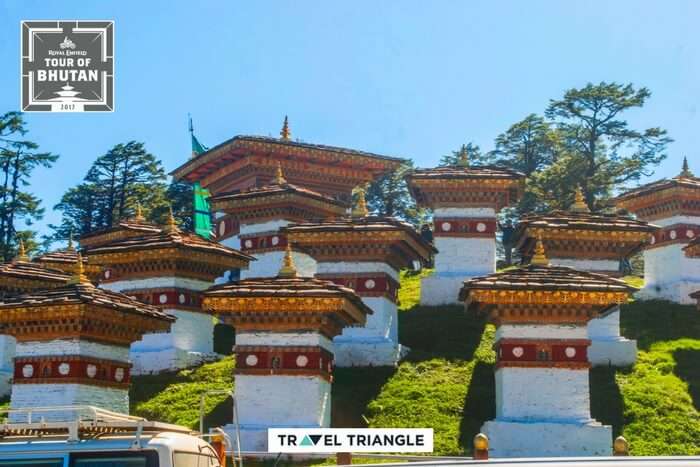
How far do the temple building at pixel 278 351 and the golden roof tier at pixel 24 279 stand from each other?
10980 mm

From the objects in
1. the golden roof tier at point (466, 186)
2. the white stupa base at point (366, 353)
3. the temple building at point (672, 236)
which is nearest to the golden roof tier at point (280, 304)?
the white stupa base at point (366, 353)

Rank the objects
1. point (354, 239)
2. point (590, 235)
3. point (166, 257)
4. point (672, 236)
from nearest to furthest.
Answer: point (354, 239)
point (590, 235)
point (166, 257)
point (672, 236)

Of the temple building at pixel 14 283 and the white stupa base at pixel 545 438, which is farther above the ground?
the temple building at pixel 14 283

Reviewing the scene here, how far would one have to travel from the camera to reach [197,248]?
35969 mm

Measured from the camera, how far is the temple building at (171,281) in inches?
1389

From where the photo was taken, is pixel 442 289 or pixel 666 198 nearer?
pixel 442 289

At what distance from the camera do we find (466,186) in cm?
3972

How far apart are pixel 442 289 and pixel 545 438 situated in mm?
Result: 11732

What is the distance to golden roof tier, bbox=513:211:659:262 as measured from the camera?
114ft

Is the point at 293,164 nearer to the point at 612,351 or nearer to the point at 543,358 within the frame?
the point at 612,351

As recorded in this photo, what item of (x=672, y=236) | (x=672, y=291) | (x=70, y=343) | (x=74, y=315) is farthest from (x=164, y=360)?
(x=672, y=236)

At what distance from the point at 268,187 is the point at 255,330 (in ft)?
51.2

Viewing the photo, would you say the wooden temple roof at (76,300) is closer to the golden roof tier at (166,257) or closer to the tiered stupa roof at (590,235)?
the golden roof tier at (166,257)

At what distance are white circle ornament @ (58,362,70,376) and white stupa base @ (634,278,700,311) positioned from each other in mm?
22827
